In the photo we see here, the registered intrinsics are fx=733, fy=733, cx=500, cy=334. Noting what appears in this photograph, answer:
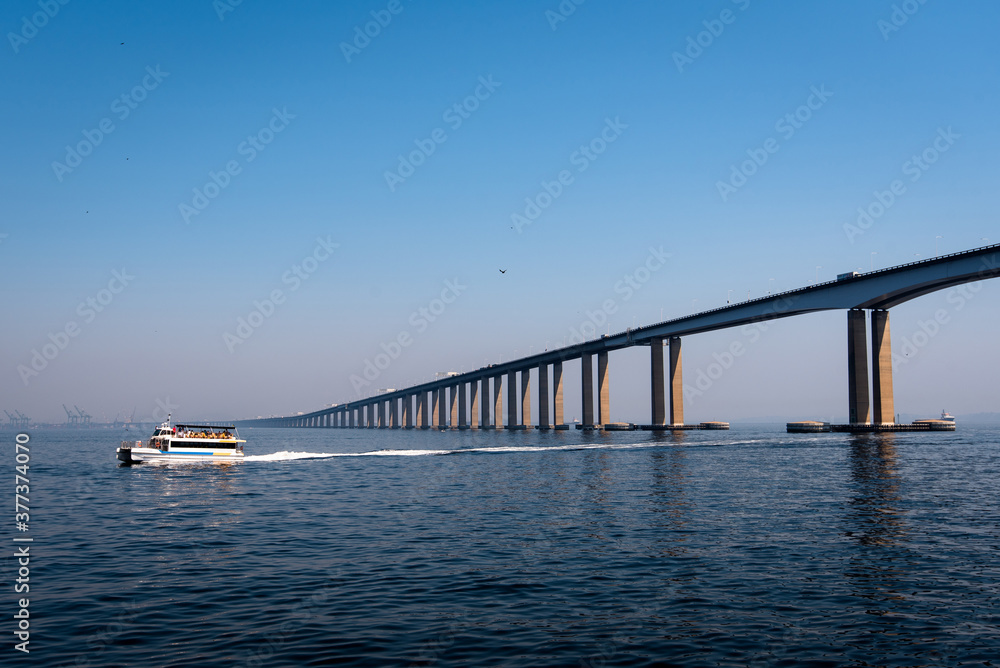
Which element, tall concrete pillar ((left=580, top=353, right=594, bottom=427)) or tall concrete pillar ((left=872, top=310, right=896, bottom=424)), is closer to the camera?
tall concrete pillar ((left=872, top=310, right=896, bottom=424))

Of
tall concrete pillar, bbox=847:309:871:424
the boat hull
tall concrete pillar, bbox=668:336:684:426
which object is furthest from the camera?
tall concrete pillar, bbox=668:336:684:426

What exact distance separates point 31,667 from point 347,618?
6.21 metres

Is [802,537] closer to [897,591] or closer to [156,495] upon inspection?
[897,591]

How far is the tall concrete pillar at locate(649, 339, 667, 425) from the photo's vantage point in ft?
554

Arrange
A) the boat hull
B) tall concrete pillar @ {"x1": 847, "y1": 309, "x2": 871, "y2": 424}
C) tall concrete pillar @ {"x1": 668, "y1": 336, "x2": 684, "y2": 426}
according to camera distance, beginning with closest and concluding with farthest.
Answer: the boat hull < tall concrete pillar @ {"x1": 847, "y1": 309, "x2": 871, "y2": 424} < tall concrete pillar @ {"x1": 668, "y1": 336, "x2": 684, "y2": 426}

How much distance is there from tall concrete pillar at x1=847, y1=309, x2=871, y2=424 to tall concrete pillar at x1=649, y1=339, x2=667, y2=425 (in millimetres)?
47010

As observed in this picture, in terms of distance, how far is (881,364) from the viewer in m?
123

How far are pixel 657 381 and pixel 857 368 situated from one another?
5124 centimetres

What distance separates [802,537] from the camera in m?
27.0

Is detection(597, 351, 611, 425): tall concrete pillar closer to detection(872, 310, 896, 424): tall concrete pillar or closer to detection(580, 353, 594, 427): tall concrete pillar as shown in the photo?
detection(580, 353, 594, 427): tall concrete pillar

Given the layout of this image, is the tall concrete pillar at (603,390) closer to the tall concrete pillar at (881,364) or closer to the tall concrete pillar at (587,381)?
the tall concrete pillar at (587,381)

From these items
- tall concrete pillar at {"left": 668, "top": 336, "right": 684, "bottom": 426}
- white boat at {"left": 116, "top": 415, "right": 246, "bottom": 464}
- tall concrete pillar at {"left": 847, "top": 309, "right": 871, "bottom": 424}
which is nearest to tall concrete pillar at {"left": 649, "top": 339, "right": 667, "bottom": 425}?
tall concrete pillar at {"left": 668, "top": 336, "right": 684, "bottom": 426}

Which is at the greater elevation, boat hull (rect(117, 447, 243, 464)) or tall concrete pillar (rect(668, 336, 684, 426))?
tall concrete pillar (rect(668, 336, 684, 426))

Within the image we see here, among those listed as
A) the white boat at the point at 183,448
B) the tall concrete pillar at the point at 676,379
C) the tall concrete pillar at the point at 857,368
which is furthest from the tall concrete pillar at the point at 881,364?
the white boat at the point at 183,448
